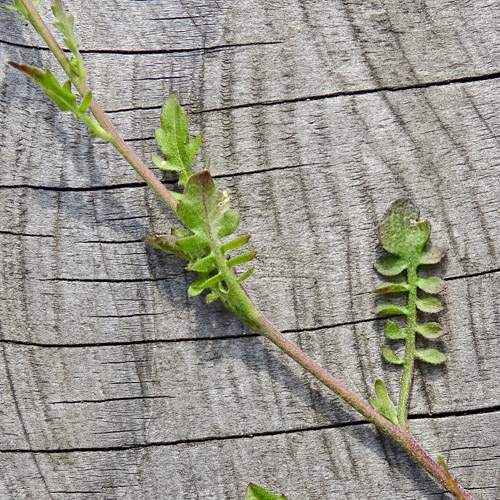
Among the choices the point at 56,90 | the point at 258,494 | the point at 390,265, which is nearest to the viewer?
the point at 56,90

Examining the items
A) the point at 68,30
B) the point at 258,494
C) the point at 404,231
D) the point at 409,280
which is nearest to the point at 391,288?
the point at 409,280

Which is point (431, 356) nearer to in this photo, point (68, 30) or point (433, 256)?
point (433, 256)

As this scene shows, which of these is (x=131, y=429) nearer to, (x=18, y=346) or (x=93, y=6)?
(x=18, y=346)

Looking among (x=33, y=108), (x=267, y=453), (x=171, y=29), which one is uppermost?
(x=171, y=29)

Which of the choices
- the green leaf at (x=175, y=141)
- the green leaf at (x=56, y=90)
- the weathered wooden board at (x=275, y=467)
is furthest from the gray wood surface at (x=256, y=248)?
the green leaf at (x=56, y=90)

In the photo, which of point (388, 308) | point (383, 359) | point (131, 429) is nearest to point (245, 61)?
point (388, 308)

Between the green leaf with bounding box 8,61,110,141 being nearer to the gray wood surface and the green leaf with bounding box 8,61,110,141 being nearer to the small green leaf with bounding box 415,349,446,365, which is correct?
the gray wood surface
